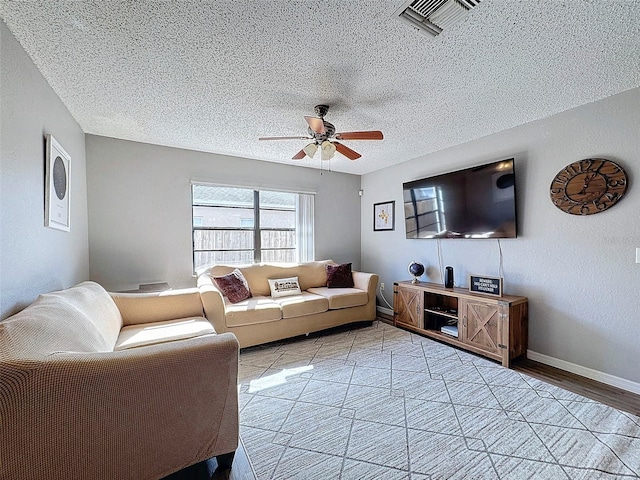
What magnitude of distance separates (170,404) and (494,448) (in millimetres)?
1819

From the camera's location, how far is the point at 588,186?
2.42 m

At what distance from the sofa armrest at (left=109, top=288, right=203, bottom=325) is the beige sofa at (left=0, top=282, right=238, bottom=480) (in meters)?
0.92

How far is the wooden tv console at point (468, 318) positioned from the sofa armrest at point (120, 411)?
8.30ft

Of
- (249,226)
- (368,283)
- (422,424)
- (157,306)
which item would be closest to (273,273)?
(249,226)

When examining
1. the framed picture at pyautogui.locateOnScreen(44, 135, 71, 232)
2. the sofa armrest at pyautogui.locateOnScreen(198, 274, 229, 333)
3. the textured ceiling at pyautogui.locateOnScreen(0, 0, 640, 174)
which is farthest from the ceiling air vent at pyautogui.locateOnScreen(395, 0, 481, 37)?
the sofa armrest at pyautogui.locateOnScreen(198, 274, 229, 333)

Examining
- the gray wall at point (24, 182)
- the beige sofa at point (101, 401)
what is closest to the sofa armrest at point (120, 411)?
the beige sofa at point (101, 401)

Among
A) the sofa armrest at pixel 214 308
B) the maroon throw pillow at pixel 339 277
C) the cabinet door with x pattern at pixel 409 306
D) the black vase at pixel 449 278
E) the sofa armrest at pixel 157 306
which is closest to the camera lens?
the sofa armrest at pixel 157 306

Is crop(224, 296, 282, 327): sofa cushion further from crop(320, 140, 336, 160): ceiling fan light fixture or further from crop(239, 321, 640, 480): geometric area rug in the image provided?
crop(320, 140, 336, 160): ceiling fan light fixture

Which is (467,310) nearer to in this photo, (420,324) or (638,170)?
(420,324)

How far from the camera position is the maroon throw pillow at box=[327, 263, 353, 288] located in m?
4.07

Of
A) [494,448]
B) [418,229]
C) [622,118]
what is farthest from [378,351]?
[622,118]

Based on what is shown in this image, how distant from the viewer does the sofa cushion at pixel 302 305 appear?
10.5 feet

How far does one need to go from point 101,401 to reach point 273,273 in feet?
9.08

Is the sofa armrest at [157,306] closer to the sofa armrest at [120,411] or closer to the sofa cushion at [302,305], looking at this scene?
the sofa cushion at [302,305]
